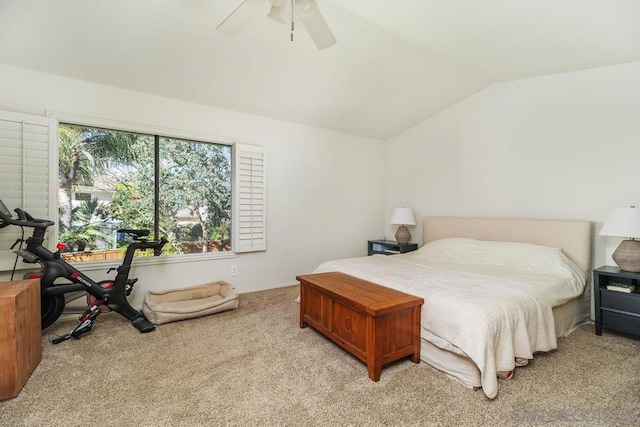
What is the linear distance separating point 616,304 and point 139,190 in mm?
4798

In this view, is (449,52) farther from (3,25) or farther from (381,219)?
(3,25)

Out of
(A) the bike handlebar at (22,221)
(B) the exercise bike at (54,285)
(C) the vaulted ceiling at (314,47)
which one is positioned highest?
(C) the vaulted ceiling at (314,47)

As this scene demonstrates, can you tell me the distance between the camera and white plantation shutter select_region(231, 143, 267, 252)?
378cm

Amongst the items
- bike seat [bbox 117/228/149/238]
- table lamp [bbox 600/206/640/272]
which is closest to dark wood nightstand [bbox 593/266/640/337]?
table lamp [bbox 600/206/640/272]

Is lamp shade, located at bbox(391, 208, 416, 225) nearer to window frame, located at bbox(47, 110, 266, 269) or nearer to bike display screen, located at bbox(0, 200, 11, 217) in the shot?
window frame, located at bbox(47, 110, 266, 269)

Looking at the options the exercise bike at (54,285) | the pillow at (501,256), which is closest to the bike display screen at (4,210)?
the exercise bike at (54,285)

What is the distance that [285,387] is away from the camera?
1.84m

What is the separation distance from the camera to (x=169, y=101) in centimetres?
336

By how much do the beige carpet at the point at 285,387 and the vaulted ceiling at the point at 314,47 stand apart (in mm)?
2481

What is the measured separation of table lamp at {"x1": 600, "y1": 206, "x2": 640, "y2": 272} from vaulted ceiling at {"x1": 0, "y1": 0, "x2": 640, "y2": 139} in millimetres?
1433

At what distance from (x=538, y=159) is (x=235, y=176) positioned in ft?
11.8

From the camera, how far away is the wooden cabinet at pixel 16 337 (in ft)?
5.57

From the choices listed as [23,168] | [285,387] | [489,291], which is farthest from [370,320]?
[23,168]

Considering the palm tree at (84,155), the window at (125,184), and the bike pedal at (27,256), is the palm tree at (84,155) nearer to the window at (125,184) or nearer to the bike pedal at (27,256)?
the window at (125,184)
